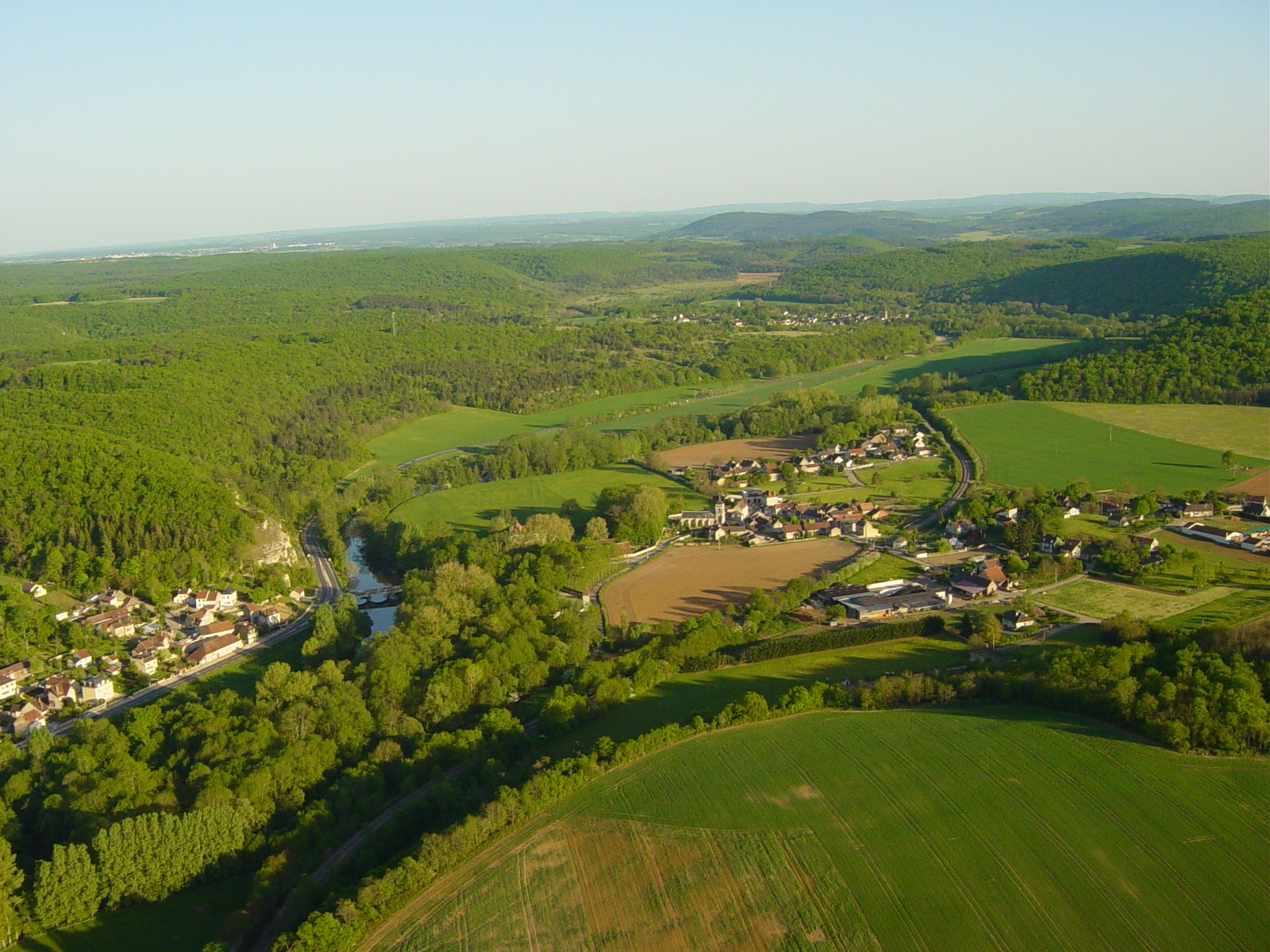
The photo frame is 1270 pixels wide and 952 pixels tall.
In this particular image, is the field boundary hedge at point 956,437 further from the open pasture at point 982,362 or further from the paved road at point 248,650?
the paved road at point 248,650

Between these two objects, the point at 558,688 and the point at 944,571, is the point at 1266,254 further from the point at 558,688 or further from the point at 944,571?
the point at 558,688

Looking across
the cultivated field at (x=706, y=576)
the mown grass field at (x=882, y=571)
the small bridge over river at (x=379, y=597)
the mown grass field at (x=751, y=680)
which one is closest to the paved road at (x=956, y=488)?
the cultivated field at (x=706, y=576)

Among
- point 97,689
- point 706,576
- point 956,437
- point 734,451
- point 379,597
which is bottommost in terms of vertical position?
point 734,451

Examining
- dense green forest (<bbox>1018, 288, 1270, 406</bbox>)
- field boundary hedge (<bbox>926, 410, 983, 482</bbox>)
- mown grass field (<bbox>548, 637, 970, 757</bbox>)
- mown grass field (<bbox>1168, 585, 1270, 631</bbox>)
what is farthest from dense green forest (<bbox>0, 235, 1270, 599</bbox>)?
mown grass field (<bbox>1168, 585, 1270, 631</bbox>)

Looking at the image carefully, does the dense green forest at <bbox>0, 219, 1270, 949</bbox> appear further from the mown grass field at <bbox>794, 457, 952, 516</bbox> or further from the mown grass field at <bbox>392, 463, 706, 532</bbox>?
the mown grass field at <bbox>794, 457, 952, 516</bbox>

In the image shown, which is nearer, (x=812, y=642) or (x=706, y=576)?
(x=812, y=642)

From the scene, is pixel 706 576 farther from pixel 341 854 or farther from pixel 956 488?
pixel 341 854

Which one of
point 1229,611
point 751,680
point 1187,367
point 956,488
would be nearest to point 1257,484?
point 956,488

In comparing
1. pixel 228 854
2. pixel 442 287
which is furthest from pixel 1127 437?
pixel 442 287
